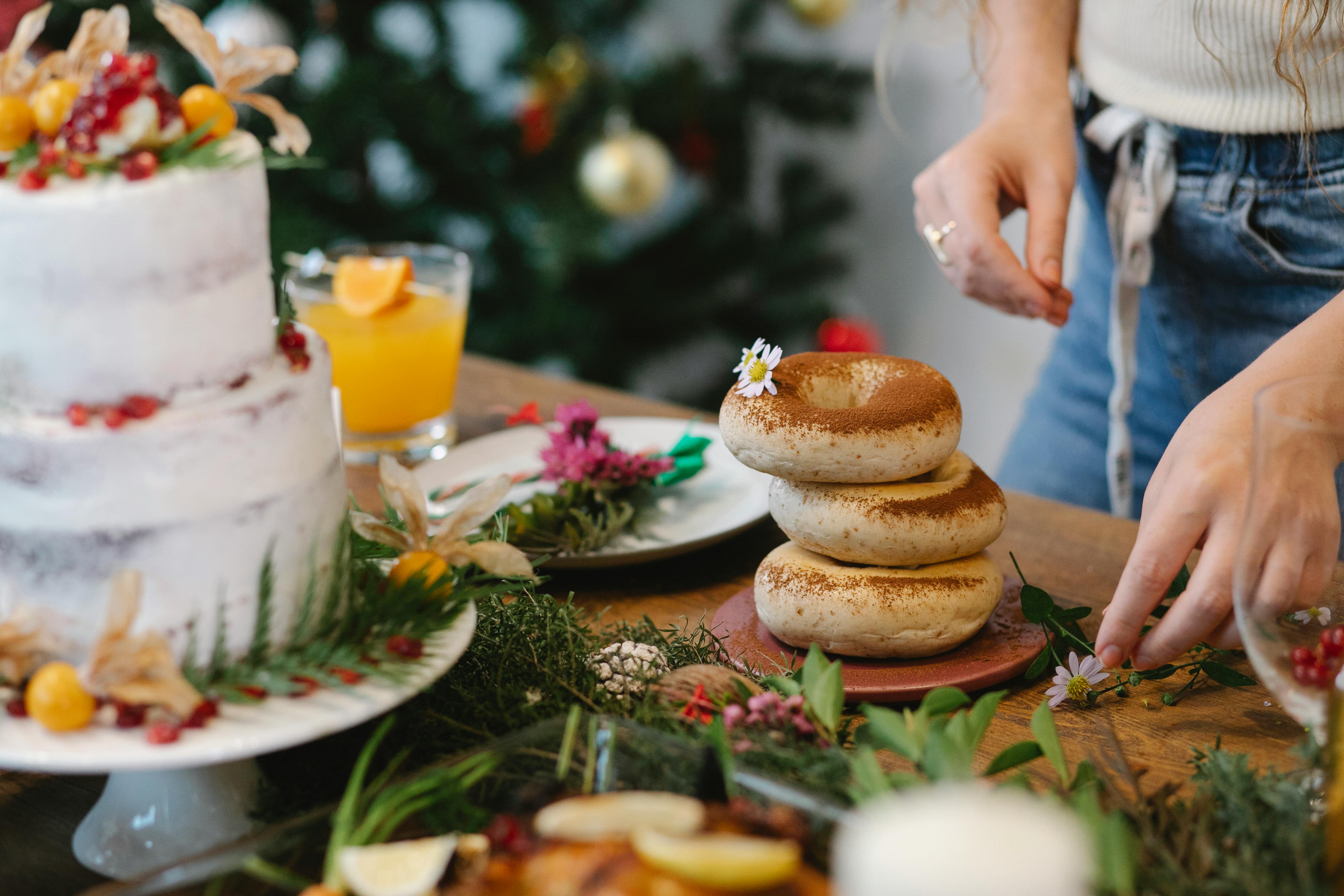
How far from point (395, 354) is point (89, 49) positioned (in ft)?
2.32

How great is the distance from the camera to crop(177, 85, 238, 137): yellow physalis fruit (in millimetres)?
603

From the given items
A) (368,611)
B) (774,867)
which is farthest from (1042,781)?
(368,611)

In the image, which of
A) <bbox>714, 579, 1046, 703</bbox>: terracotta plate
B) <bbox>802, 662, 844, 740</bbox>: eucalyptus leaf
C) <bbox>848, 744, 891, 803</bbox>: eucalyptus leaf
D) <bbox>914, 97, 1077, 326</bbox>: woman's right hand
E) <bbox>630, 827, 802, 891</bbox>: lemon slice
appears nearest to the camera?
<bbox>630, 827, 802, 891</bbox>: lemon slice

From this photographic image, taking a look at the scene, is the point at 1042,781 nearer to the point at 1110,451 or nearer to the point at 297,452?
the point at 297,452

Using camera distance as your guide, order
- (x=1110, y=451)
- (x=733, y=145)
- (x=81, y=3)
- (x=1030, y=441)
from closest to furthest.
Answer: (x=1110, y=451)
(x=1030, y=441)
(x=81, y=3)
(x=733, y=145)

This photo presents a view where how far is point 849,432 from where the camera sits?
0.78m

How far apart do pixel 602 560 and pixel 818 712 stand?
36 centimetres

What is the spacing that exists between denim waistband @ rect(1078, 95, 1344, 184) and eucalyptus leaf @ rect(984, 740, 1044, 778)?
2.27 ft

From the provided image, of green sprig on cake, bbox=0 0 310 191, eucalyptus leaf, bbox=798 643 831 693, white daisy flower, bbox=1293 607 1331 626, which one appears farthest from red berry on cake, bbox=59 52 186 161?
white daisy flower, bbox=1293 607 1331 626

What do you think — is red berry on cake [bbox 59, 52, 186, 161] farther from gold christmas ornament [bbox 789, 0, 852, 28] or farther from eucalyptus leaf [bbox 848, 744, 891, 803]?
gold christmas ornament [bbox 789, 0, 852, 28]

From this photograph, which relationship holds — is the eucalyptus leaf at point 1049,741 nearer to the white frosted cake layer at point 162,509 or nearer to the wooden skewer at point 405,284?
the white frosted cake layer at point 162,509

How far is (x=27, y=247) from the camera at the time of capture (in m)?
0.57

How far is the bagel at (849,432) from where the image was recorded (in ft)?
2.59

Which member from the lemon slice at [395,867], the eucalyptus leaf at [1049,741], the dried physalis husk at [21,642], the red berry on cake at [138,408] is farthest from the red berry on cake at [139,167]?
the eucalyptus leaf at [1049,741]
